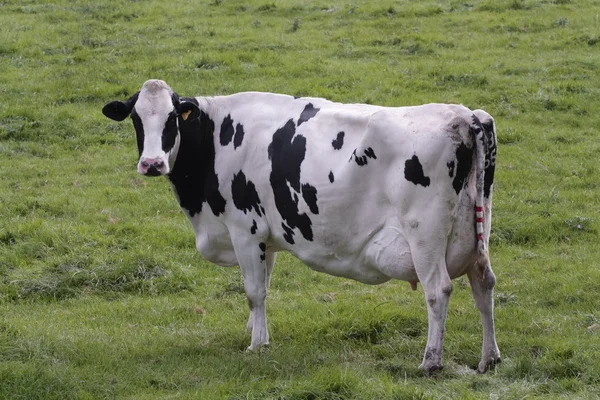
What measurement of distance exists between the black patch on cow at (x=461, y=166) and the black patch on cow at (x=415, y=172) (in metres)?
0.26

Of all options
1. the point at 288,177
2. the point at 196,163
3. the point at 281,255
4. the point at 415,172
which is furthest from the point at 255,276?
the point at 281,255

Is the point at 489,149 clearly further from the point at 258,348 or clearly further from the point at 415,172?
the point at 258,348

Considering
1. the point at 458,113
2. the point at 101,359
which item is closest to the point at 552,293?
the point at 458,113

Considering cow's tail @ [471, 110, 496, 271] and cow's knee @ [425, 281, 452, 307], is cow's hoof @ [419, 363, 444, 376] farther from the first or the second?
cow's tail @ [471, 110, 496, 271]

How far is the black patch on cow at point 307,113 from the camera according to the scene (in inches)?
355

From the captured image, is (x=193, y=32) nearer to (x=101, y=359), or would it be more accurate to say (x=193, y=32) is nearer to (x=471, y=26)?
(x=471, y=26)

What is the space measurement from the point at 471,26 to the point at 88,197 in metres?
12.1

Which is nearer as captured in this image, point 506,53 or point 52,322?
point 52,322

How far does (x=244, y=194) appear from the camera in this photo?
9.18m

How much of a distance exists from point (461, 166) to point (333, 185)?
128 centimetres

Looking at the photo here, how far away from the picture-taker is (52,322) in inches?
385

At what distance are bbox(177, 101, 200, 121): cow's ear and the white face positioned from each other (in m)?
0.10

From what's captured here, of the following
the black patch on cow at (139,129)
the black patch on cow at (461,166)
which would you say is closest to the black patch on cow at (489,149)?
the black patch on cow at (461,166)

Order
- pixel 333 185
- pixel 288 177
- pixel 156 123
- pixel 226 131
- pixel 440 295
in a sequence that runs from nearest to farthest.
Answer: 1. pixel 440 295
2. pixel 333 185
3. pixel 288 177
4. pixel 156 123
5. pixel 226 131
